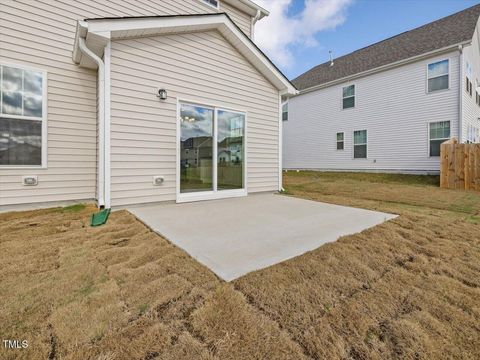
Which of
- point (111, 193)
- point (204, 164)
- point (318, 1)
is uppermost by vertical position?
point (318, 1)

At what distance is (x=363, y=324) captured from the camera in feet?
4.93

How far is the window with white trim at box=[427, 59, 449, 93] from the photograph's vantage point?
995cm

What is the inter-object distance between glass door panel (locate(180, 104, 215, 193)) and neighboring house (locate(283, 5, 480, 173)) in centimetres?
1010

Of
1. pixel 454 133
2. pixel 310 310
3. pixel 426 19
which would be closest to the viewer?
pixel 310 310

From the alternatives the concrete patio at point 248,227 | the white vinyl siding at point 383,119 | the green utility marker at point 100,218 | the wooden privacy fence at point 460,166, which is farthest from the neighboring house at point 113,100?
the white vinyl siding at point 383,119

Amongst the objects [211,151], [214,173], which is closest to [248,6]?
[211,151]

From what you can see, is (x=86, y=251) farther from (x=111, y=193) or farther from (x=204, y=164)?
(x=204, y=164)

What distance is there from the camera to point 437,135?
33.5 ft

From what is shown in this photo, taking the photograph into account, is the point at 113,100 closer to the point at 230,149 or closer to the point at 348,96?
the point at 230,149

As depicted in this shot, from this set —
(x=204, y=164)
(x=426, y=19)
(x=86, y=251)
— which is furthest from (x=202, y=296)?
(x=426, y=19)

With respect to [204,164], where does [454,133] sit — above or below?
above

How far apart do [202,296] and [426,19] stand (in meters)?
18.4

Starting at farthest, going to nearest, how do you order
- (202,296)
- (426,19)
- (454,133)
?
1. (426,19)
2. (454,133)
3. (202,296)

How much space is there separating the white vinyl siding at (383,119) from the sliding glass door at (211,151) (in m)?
9.11
